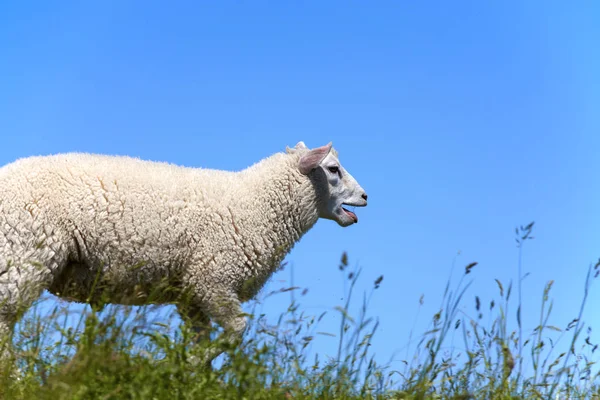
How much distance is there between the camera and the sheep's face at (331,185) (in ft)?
24.5

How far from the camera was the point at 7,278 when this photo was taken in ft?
19.8

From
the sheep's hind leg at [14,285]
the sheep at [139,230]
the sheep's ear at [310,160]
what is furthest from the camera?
the sheep's ear at [310,160]

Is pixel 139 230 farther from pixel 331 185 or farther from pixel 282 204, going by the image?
pixel 331 185

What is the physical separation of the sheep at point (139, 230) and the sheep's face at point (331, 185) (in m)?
0.34

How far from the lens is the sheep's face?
746 cm

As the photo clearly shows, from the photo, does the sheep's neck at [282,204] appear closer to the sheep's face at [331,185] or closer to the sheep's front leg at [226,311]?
the sheep's face at [331,185]

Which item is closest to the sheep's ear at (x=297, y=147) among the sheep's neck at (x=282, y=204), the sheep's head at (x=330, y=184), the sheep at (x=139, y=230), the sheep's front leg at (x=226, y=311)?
the sheep's head at (x=330, y=184)

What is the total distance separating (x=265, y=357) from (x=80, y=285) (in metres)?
3.45

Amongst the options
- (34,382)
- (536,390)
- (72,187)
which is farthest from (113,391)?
(72,187)

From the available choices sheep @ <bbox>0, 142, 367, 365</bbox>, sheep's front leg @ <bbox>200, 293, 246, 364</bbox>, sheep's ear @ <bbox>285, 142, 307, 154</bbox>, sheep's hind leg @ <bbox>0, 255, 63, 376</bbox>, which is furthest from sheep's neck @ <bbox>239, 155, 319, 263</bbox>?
sheep's hind leg @ <bbox>0, 255, 63, 376</bbox>

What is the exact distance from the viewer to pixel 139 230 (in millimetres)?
6449

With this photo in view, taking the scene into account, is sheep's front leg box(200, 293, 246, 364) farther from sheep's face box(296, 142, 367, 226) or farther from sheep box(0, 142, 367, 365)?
sheep's face box(296, 142, 367, 226)

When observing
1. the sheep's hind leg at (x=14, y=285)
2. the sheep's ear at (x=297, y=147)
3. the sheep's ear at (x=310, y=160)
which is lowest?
the sheep's hind leg at (x=14, y=285)

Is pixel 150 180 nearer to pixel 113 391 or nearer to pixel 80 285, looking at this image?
pixel 80 285
